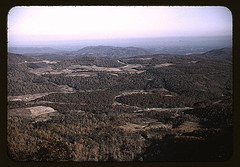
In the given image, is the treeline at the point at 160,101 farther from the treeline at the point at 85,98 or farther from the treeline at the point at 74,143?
the treeline at the point at 74,143

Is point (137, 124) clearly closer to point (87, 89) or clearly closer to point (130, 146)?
point (130, 146)

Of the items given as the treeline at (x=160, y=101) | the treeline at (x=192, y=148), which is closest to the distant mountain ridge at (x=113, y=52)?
the treeline at (x=160, y=101)

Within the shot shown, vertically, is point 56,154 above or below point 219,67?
below

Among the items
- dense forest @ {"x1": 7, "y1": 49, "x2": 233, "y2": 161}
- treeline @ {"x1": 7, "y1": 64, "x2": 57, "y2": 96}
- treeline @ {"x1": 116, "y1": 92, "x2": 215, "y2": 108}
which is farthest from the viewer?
treeline @ {"x1": 7, "y1": 64, "x2": 57, "y2": 96}

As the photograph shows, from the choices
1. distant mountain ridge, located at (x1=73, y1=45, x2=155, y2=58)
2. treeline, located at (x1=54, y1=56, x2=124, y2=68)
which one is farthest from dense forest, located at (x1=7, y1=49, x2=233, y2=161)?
distant mountain ridge, located at (x1=73, y1=45, x2=155, y2=58)

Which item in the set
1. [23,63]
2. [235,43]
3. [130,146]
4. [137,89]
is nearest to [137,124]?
[130,146]

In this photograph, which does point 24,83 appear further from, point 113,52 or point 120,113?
point 113,52

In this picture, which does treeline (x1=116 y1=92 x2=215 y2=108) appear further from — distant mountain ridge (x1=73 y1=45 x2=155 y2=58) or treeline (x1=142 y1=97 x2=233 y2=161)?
distant mountain ridge (x1=73 y1=45 x2=155 y2=58)

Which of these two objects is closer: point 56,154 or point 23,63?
point 56,154
